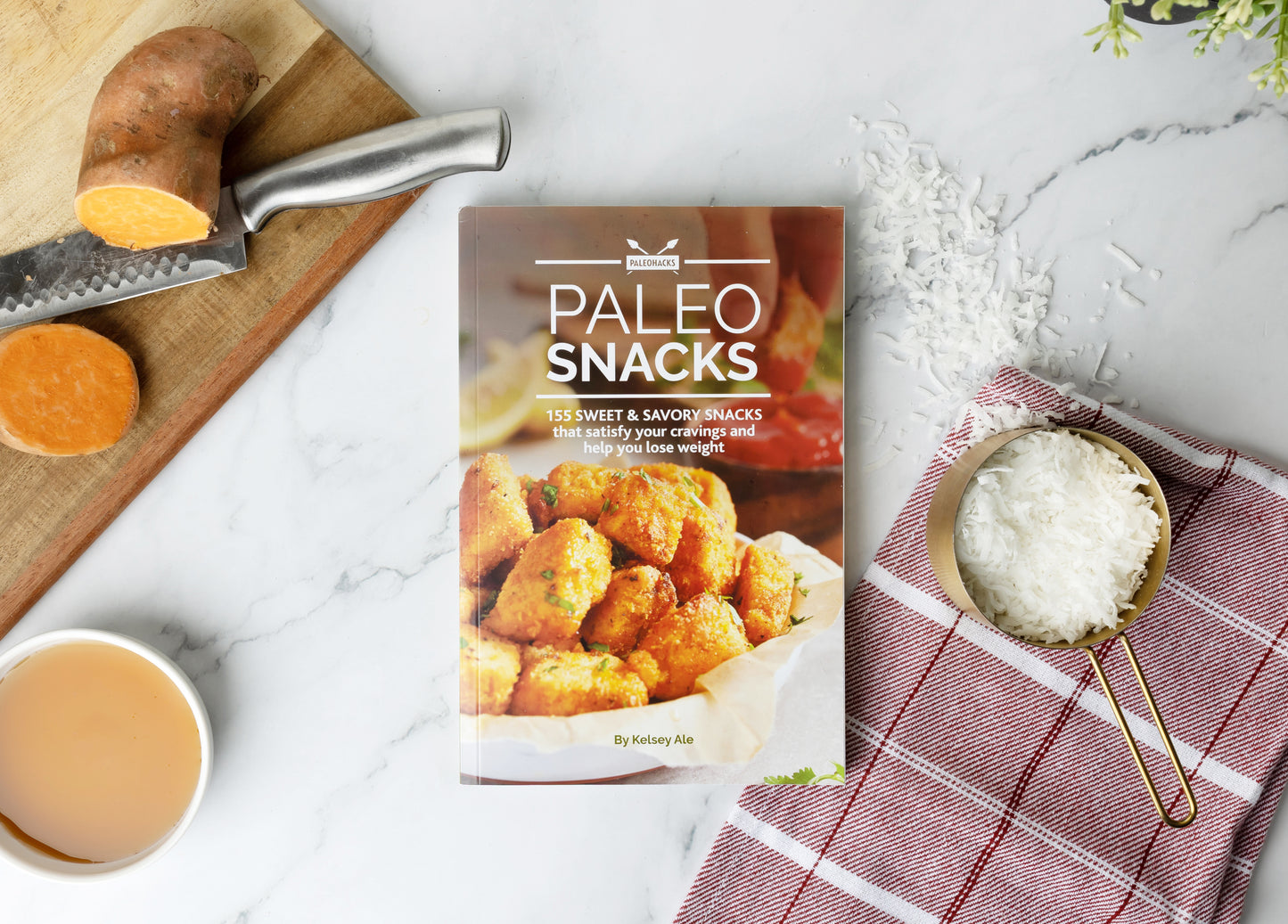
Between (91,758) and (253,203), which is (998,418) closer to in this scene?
(253,203)

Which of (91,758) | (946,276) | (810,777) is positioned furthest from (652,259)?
(91,758)

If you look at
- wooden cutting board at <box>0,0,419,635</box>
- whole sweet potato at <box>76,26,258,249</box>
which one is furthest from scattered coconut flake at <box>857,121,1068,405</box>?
whole sweet potato at <box>76,26,258,249</box>

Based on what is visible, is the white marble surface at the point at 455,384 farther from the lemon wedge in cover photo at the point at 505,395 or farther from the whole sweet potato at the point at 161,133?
the whole sweet potato at the point at 161,133

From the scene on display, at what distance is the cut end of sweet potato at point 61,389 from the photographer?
2.57ft

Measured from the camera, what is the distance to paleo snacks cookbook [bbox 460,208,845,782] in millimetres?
835

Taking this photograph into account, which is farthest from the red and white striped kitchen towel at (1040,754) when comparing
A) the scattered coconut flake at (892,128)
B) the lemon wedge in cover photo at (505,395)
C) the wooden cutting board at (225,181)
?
the wooden cutting board at (225,181)

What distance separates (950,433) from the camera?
0.86 meters

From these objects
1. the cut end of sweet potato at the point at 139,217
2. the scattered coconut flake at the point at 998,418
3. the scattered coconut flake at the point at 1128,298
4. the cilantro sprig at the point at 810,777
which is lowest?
the cilantro sprig at the point at 810,777

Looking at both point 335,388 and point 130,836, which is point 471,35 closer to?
point 335,388

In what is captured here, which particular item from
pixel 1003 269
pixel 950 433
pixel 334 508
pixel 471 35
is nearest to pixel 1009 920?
pixel 950 433

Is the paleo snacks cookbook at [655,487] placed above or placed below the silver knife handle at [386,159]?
below

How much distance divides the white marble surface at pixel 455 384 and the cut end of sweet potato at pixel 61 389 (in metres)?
0.09

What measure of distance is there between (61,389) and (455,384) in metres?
0.37

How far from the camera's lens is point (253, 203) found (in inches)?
31.2
